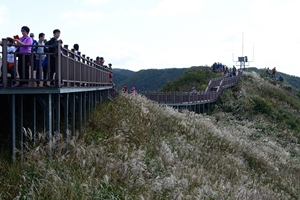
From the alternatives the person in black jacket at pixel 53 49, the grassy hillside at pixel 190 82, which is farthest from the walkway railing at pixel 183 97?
the person in black jacket at pixel 53 49

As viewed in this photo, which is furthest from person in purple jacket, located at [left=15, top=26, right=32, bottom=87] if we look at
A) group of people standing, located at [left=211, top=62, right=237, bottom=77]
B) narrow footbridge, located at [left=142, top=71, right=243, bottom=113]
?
group of people standing, located at [left=211, top=62, right=237, bottom=77]

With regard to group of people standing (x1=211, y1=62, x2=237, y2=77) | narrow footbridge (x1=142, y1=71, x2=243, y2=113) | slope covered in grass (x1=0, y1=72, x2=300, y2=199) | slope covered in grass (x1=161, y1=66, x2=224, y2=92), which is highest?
group of people standing (x1=211, y1=62, x2=237, y2=77)

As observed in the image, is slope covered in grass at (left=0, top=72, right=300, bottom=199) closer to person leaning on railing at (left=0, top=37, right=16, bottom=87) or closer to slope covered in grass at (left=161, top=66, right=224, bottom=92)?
person leaning on railing at (left=0, top=37, right=16, bottom=87)

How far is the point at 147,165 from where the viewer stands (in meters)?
11.9

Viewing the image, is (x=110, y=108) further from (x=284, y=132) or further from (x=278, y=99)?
(x=278, y=99)

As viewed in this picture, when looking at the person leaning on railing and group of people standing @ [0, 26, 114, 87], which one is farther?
group of people standing @ [0, 26, 114, 87]

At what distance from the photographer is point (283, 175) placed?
18188 millimetres

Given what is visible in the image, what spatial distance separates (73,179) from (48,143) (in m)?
1.29

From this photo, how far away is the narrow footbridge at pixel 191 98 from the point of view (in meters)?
32.6

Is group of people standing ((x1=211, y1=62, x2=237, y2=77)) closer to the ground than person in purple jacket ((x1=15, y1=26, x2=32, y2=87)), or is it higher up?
higher up

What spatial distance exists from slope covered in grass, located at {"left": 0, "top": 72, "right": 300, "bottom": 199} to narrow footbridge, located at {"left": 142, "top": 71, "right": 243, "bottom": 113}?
906 centimetres

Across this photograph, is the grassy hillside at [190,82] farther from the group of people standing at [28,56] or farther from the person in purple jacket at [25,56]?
the person in purple jacket at [25,56]

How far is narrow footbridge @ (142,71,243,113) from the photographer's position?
3262 centimetres

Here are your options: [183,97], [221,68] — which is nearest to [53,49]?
[183,97]
